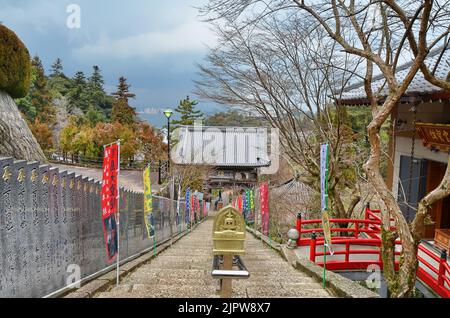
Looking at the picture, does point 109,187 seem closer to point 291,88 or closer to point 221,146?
point 291,88

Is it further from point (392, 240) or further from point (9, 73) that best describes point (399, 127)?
point (9, 73)

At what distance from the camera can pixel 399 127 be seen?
11.4 metres

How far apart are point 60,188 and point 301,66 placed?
7905 millimetres

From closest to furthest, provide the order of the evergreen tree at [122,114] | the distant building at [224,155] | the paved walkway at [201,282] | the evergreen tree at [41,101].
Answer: the paved walkway at [201,282]
the evergreen tree at [122,114]
the evergreen tree at [41,101]
the distant building at [224,155]

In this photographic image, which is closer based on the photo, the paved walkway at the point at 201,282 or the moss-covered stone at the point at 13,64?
the paved walkway at the point at 201,282

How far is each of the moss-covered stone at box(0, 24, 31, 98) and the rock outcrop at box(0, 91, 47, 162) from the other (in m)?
0.41

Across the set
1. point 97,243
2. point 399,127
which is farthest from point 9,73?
point 399,127

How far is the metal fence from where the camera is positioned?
3.39 m

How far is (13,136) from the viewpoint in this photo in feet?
36.0

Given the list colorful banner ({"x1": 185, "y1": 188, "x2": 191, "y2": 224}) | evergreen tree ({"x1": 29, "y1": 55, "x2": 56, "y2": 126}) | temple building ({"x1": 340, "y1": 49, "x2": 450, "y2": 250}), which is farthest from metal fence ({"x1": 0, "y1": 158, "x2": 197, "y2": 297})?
evergreen tree ({"x1": 29, "y1": 55, "x2": 56, "y2": 126})

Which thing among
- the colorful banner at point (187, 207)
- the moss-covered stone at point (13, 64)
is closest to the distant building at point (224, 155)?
the colorful banner at point (187, 207)

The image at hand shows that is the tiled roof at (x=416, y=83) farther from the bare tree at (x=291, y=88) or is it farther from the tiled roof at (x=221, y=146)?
the tiled roof at (x=221, y=146)

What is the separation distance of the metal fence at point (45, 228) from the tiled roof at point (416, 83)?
6.27m

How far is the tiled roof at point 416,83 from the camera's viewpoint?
7.54 meters
